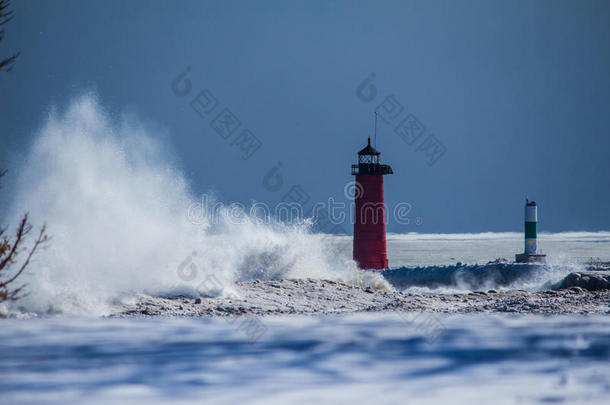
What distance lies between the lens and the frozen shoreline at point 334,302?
14.4 meters

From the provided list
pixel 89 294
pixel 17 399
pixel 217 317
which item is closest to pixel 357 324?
pixel 217 317

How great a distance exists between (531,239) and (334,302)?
18.2 m

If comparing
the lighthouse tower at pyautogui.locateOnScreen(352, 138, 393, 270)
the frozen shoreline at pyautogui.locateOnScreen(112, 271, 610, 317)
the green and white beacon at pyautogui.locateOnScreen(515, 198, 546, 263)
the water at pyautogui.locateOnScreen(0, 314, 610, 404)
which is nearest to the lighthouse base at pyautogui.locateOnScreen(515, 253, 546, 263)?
the green and white beacon at pyautogui.locateOnScreen(515, 198, 546, 263)

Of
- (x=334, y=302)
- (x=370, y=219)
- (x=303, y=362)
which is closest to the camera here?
(x=303, y=362)

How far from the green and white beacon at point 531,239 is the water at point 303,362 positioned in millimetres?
19021

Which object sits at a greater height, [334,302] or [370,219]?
[370,219]

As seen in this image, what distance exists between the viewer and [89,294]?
14094mm

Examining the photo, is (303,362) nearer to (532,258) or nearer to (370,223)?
(370,223)

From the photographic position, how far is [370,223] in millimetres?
31141

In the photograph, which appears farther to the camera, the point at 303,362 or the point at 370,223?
the point at 370,223

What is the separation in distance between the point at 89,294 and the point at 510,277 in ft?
67.2

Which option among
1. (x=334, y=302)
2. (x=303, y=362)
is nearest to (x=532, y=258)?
(x=334, y=302)

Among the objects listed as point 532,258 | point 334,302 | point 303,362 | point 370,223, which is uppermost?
point 370,223

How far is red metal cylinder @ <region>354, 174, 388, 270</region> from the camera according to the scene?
31172 millimetres
